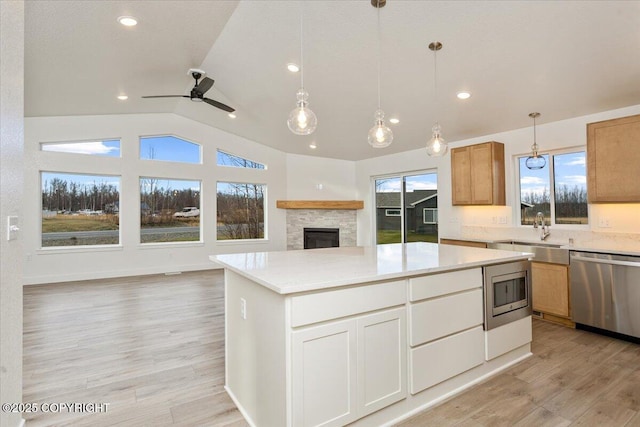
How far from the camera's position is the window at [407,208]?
616 centimetres

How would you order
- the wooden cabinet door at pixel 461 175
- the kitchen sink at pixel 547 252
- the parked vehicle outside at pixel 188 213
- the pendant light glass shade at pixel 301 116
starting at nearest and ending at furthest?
the pendant light glass shade at pixel 301 116 → the kitchen sink at pixel 547 252 → the wooden cabinet door at pixel 461 175 → the parked vehicle outside at pixel 188 213

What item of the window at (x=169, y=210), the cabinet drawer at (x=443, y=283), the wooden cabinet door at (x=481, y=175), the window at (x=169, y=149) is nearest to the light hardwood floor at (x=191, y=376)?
the cabinet drawer at (x=443, y=283)

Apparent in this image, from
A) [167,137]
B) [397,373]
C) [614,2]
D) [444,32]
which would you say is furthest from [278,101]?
[397,373]

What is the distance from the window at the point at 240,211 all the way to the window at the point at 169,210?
51 cm

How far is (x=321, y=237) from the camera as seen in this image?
7637 mm

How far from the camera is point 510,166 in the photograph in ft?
15.7

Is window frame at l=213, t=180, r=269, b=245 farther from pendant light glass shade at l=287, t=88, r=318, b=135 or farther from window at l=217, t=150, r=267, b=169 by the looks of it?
pendant light glass shade at l=287, t=88, r=318, b=135

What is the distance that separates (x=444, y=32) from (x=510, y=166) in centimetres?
277

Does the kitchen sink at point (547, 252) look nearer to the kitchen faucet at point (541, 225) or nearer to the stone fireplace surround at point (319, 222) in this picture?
the kitchen faucet at point (541, 225)

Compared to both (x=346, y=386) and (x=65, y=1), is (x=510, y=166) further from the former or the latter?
(x=65, y=1)

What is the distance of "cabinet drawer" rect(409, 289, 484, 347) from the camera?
2035 millimetres

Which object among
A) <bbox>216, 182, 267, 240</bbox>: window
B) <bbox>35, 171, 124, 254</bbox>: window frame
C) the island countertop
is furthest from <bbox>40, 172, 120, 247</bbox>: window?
the island countertop

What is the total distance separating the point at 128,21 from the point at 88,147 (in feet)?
12.7

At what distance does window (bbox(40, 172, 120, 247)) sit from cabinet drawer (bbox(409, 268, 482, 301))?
6.24 metres
